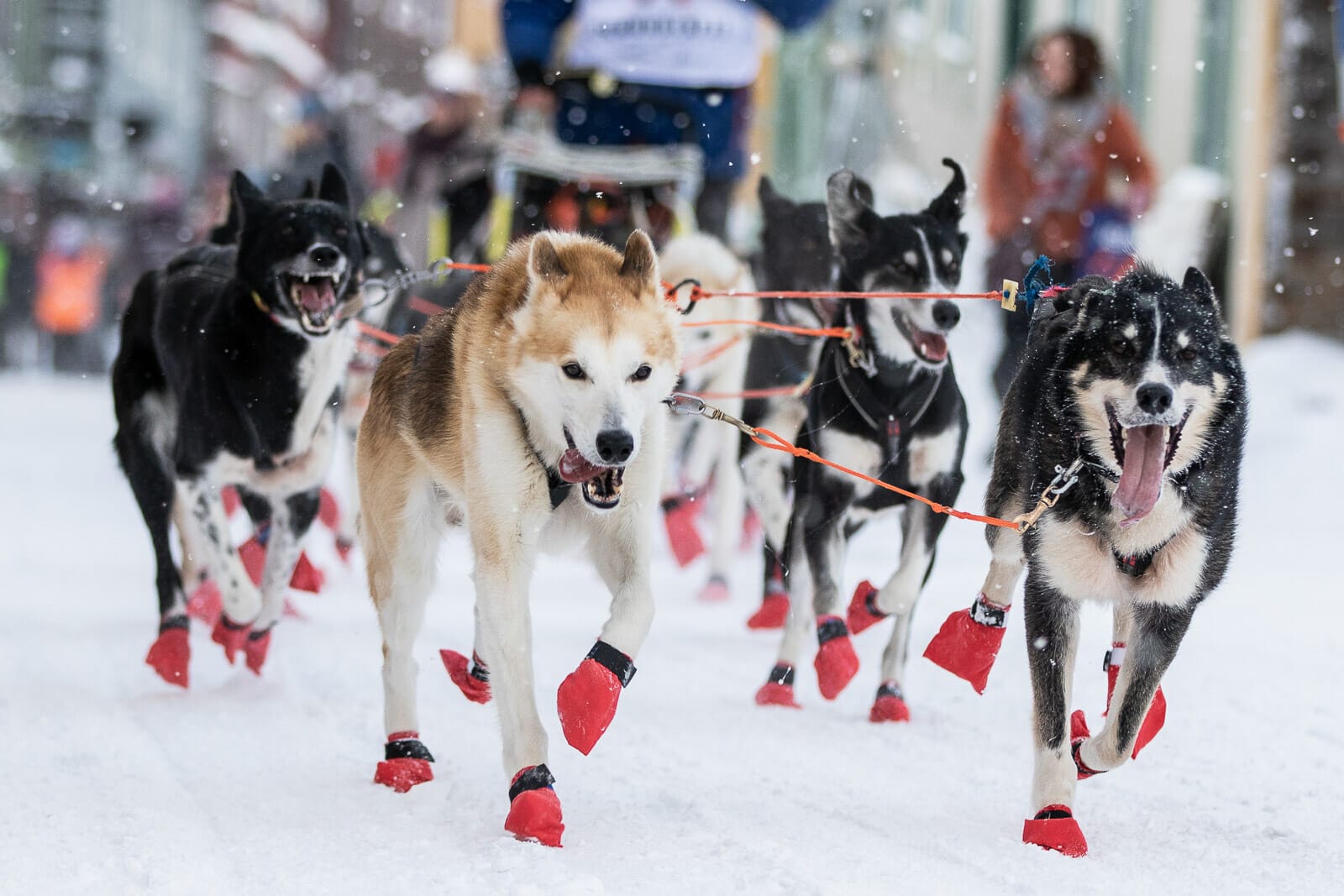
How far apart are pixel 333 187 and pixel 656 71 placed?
236cm

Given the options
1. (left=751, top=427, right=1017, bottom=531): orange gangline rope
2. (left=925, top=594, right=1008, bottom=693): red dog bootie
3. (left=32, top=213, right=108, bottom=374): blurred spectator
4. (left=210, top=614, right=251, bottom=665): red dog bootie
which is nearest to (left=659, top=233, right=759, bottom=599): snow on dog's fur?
(left=751, top=427, right=1017, bottom=531): orange gangline rope

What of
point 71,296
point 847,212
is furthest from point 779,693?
point 71,296

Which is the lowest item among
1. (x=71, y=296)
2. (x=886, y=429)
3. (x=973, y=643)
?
(x=71, y=296)

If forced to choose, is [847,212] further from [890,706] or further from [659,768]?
[659,768]

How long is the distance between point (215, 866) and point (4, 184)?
1764 cm

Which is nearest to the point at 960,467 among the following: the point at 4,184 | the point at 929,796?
the point at 929,796

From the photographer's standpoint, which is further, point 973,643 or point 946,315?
point 946,315

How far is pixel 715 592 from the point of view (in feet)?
16.8

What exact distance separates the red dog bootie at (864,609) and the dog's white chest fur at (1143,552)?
3.25 feet

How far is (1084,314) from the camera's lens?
8.39 feet

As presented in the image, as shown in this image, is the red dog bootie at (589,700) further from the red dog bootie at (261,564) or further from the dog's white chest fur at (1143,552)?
the red dog bootie at (261,564)

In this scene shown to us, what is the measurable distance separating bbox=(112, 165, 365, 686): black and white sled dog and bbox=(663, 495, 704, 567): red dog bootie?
1602 mm

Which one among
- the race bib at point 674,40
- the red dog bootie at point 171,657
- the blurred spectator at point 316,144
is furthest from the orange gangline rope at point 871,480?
the blurred spectator at point 316,144

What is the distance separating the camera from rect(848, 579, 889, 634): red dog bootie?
358 cm
